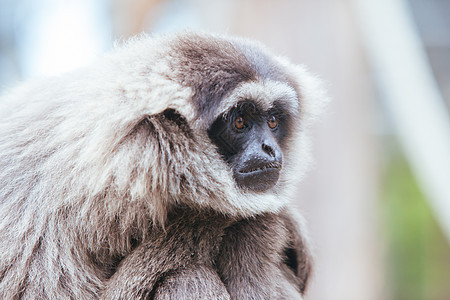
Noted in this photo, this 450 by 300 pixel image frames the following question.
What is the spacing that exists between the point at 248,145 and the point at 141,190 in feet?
2.45

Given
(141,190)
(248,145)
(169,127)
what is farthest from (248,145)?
(141,190)

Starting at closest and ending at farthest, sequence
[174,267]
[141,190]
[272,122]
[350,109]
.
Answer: [141,190] < [174,267] < [272,122] < [350,109]

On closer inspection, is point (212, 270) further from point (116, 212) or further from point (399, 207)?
point (399, 207)

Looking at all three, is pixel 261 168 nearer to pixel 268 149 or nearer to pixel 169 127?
pixel 268 149

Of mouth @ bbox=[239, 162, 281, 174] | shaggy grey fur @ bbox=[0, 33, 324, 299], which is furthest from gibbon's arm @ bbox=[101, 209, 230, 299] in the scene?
mouth @ bbox=[239, 162, 281, 174]

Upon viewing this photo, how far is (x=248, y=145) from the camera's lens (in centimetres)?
291

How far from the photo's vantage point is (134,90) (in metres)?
2.64

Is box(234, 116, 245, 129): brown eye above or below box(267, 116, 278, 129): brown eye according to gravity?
below

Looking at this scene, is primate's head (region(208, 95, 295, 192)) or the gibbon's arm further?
primate's head (region(208, 95, 295, 192))

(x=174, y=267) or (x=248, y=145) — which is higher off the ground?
(x=248, y=145)

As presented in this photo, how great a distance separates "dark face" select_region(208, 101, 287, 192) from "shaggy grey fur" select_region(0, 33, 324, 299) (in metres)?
0.08

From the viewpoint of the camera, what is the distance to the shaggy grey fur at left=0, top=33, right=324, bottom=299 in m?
2.51

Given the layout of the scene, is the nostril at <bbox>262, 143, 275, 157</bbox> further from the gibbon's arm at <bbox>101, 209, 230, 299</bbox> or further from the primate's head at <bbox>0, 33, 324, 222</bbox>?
the gibbon's arm at <bbox>101, 209, 230, 299</bbox>

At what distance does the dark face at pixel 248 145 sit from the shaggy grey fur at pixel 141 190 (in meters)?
0.08
